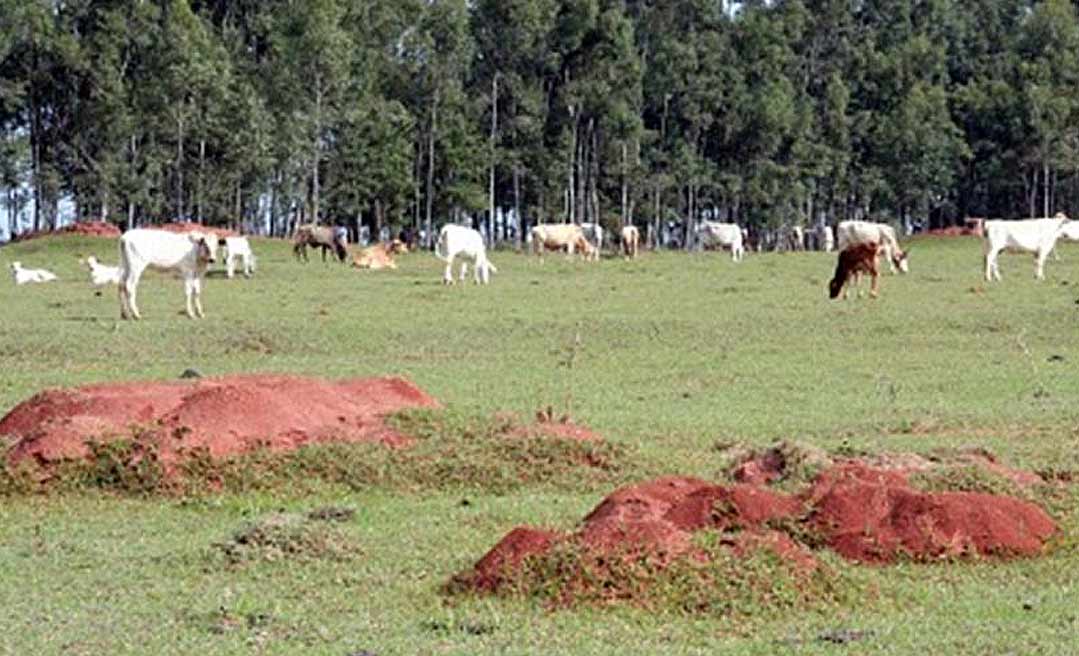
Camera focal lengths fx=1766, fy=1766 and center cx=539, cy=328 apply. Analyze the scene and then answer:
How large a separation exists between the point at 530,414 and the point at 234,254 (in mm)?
25069

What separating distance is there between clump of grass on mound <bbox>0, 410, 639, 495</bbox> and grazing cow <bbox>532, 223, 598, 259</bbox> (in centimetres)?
3950

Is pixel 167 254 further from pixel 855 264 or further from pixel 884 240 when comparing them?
pixel 884 240

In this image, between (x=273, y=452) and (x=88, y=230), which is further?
(x=88, y=230)

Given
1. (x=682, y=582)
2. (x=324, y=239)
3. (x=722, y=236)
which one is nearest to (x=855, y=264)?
(x=324, y=239)

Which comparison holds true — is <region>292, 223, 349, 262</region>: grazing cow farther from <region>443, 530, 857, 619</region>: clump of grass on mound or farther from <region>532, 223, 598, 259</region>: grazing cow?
<region>443, 530, 857, 619</region>: clump of grass on mound

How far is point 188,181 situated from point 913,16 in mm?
42752

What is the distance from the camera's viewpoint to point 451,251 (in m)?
37.2

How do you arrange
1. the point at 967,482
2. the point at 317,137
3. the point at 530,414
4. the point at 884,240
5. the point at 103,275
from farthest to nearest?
the point at 317,137 < the point at 884,240 < the point at 103,275 < the point at 530,414 < the point at 967,482

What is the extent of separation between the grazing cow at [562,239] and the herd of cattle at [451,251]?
30 mm

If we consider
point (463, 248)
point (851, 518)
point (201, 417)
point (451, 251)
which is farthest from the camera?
point (463, 248)

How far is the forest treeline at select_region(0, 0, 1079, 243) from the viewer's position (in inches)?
2611

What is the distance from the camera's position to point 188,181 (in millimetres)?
70000

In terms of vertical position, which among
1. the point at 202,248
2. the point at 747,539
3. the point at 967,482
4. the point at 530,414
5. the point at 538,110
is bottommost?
the point at 530,414

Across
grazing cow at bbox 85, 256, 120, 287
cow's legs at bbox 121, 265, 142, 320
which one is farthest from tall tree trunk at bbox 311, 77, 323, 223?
cow's legs at bbox 121, 265, 142, 320
